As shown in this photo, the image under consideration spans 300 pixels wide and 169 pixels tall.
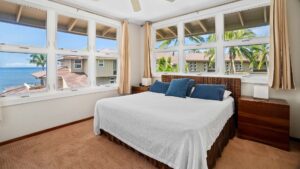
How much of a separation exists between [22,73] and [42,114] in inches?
32.6

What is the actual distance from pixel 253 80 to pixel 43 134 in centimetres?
403

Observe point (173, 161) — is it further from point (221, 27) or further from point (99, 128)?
point (221, 27)

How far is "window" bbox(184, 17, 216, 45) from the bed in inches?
63.5

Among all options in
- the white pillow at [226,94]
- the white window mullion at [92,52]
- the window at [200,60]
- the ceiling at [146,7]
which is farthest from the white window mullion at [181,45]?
the white window mullion at [92,52]

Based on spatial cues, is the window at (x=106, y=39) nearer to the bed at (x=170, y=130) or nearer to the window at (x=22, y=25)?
the window at (x=22, y=25)

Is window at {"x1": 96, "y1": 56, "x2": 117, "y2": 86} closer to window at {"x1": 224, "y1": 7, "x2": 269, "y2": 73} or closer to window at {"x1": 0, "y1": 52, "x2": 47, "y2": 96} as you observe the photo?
window at {"x1": 0, "y1": 52, "x2": 47, "y2": 96}

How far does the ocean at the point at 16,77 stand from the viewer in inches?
104

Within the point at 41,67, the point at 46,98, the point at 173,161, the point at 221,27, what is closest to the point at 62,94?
the point at 46,98

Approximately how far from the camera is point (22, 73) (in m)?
2.86

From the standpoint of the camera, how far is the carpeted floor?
1.97 metres

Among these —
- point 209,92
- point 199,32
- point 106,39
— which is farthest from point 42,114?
point 199,32

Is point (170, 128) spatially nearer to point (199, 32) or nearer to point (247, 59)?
point (247, 59)

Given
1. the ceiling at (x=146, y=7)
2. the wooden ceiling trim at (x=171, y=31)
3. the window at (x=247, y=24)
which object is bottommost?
the window at (x=247, y=24)

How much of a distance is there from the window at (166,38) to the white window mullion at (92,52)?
1.80m
